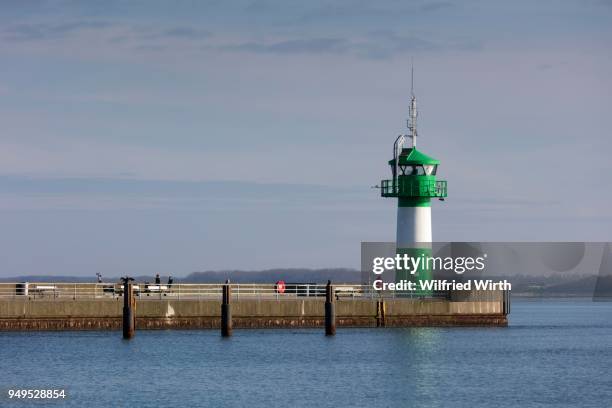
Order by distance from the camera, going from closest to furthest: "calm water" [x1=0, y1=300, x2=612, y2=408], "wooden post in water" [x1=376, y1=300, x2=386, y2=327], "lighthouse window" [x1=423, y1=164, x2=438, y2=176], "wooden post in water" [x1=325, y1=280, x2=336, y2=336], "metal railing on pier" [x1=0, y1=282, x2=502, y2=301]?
"calm water" [x1=0, y1=300, x2=612, y2=408]
"wooden post in water" [x1=325, y1=280, x2=336, y2=336]
"metal railing on pier" [x1=0, y1=282, x2=502, y2=301]
"wooden post in water" [x1=376, y1=300, x2=386, y2=327]
"lighthouse window" [x1=423, y1=164, x2=438, y2=176]

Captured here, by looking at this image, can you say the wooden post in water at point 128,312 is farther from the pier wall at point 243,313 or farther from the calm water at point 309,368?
the pier wall at point 243,313

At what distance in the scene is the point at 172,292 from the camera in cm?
8025

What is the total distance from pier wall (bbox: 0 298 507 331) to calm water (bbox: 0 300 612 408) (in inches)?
39.2

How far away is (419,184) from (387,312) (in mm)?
8517

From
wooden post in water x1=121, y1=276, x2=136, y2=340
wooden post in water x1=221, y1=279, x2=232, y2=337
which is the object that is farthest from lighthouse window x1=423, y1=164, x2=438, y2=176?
wooden post in water x1=121, y1=276, x2=136, y2=340

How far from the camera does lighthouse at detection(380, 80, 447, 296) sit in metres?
83.3

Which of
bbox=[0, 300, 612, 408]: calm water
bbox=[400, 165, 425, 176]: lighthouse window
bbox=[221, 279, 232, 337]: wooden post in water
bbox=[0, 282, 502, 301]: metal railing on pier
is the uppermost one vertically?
bbox=[400, 165, 425, 176]: lighthouse window

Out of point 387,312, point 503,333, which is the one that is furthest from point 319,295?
point 503,333

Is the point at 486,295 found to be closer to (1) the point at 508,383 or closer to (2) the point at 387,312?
(2) the point at 387,312

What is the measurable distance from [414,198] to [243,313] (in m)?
13.1

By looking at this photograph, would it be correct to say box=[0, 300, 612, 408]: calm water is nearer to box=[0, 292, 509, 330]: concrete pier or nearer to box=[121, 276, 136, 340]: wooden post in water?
box=[121, 276, 136, 340]: wooden post in water

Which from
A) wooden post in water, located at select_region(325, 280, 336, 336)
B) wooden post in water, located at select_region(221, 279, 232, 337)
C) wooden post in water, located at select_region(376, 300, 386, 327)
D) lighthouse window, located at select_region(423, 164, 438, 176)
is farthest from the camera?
lighthouse window, located at select_region(423, 164, 438, 176)

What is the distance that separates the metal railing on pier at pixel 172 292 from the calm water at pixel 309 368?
7.54ft

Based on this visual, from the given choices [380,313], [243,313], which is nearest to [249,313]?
[243,313]
